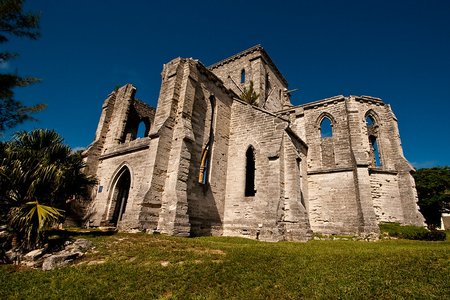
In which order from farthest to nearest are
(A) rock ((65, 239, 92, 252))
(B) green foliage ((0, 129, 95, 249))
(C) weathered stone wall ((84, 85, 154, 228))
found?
(C) weathered stone wall ((84, 85, 154, 228))
(B) green foliage ((0, 129, 95, 249))
(A) rock ((65, 239, 92, 252))

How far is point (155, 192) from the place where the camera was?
10.8 metres

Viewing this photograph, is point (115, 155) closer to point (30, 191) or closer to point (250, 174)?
point (30, 191)

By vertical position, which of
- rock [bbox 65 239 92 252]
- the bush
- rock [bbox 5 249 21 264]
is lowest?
rock [bbox 5 249 21 264]

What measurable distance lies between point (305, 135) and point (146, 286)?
16.8m

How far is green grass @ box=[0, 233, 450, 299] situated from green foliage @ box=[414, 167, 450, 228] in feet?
104

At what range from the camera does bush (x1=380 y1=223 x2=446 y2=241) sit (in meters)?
12.8

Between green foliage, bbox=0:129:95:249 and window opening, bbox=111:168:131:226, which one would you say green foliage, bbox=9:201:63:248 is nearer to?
green foliage, bbox=0:129:95:249

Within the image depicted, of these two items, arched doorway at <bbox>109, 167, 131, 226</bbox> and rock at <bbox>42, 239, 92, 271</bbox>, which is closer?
rock at <bbox>42, 239, 92, 271</bbox>

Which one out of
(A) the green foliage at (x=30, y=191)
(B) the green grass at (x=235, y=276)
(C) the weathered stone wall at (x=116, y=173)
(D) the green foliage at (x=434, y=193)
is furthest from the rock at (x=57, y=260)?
(D) the green foliage at (x=434, y=193)

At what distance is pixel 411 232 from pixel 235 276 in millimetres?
13807

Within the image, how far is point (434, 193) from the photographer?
30609 millimetres

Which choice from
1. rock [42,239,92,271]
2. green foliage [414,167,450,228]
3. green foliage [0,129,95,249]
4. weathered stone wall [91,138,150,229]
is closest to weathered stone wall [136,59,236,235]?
weathered stone wall [91,138,150,229]

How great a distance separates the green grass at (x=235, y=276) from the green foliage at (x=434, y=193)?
31589mm

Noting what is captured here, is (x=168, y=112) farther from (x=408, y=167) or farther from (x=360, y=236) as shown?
(x=408, y=167)
